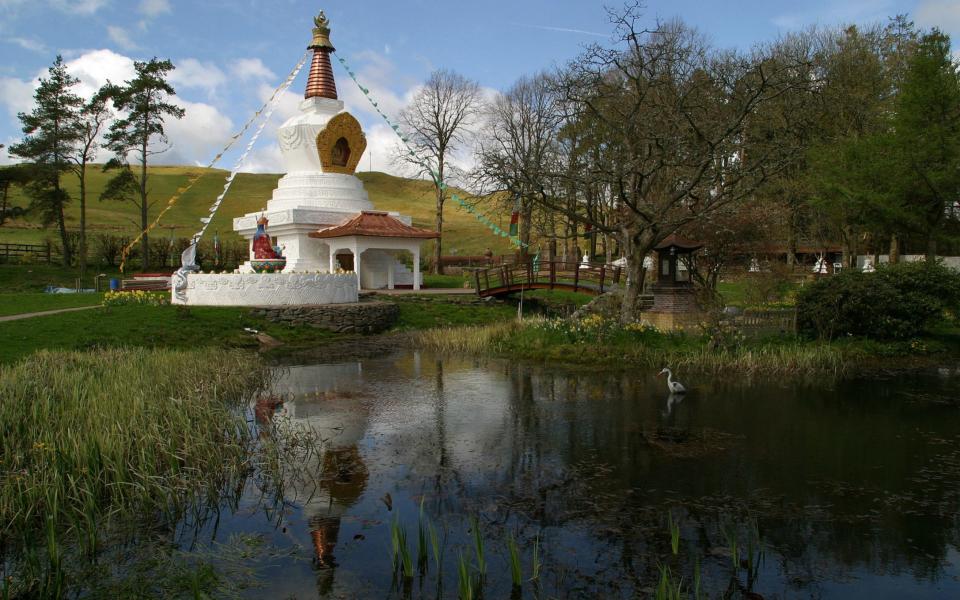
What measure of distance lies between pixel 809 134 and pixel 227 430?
33942 millimetres

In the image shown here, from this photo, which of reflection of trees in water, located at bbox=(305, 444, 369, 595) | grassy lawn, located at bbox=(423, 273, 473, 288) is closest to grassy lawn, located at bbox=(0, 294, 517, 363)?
reflection of trees in water, located at bbox=(305, 444, 369, 595)

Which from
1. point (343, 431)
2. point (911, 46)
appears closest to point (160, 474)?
point (343, 431)

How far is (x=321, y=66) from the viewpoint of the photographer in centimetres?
3067

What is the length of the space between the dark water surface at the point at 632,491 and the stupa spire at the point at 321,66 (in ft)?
71.3

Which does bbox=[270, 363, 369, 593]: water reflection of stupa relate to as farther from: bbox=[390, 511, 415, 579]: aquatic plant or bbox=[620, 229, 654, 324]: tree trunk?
bbox=[620, 229, 654, 324]: tree trunk

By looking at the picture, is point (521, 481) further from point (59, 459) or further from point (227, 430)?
point (59, 459)

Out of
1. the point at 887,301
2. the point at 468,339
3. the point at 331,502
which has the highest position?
the point at 887,301

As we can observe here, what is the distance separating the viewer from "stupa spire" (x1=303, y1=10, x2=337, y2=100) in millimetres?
30469

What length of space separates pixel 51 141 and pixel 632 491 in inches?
1609

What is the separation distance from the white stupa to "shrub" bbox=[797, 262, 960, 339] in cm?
1637

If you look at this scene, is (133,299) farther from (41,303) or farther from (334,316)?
(334,316)

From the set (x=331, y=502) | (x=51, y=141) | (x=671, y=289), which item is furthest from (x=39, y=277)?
(x=331, y=502)

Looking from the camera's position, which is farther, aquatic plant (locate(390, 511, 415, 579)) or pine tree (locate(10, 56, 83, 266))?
pine tree (locate(10, 56, 83, 266))

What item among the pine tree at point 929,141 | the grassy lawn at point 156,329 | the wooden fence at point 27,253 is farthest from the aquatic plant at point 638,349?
the wooden fence at point 27,253
